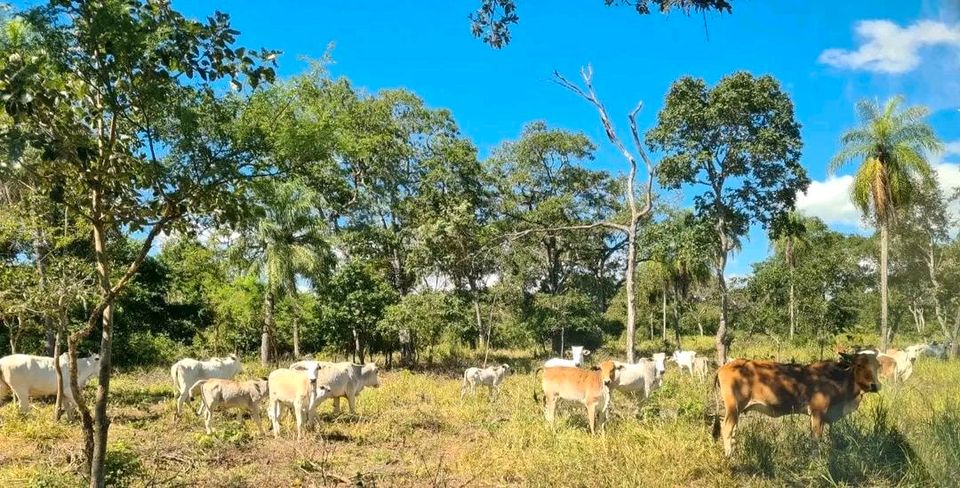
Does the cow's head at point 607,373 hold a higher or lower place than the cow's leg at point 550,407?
higher

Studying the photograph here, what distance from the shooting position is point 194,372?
46.3ft

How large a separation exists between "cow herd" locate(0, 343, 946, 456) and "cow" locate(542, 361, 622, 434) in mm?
16

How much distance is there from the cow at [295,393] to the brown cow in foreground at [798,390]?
643 cm

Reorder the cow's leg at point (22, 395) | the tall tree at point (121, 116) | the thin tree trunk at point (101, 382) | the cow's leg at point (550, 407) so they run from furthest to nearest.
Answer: the cow's leg at point (22, 395)
the cow's leg at point (550, 407)
the thin tree trunk at point (101, 382)
the tall tree at point (121, 116)

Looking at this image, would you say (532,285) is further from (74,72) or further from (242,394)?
(74,72)

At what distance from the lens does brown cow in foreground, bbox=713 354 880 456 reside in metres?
8.95

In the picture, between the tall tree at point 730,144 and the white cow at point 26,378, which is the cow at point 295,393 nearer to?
the white cow at point 26,378

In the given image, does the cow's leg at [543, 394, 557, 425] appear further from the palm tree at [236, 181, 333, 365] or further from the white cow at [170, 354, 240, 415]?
the palm tree at [236, 181, 333, 365]

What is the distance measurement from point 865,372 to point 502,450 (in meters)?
4.87

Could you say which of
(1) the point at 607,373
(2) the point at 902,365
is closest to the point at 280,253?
(1) the point at 607,373

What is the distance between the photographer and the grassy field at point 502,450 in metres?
7.04

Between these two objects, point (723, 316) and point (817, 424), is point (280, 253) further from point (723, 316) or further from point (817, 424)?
point (817, 424)

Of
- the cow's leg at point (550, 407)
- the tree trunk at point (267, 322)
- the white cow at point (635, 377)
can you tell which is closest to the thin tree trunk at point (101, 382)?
the cow's leg at point (550, 407)

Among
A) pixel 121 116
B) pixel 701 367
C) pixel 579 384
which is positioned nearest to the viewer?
pixel 121 116
